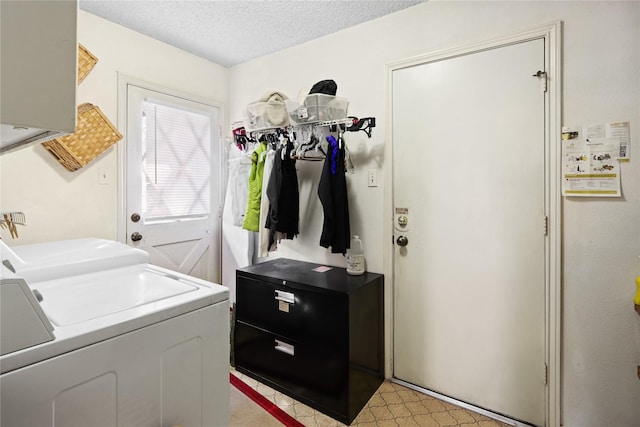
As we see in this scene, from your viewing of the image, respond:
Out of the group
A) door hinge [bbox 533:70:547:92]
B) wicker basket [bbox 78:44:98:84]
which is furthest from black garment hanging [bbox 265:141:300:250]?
door hinge [bbox 533:70:547:92]

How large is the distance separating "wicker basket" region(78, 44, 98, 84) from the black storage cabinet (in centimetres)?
164

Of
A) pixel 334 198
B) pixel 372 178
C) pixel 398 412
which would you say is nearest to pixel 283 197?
pixel 334 198

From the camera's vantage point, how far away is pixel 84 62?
2.18m

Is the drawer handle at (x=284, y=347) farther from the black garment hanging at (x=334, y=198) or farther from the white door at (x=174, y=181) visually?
the white door at (x=174, y=181)

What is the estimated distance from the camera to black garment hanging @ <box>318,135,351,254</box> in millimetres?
2121

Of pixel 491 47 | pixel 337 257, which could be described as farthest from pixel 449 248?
pixel 491 47

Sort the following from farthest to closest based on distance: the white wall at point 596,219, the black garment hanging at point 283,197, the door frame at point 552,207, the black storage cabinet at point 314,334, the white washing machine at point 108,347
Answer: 1. the black garment hanging at point 283,197
2. the black storage cabinet at point 314,334
3. the door frame at point 552,207
4. the white wall at point 596,219
5. the white washing machine at point 108,347

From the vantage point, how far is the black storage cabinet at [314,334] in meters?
1.89

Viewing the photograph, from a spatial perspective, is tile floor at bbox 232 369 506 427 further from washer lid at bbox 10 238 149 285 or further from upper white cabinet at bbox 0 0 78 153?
upper white cabinet at bbox 0 0 78 153

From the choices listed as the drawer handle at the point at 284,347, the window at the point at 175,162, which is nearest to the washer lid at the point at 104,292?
the drawer handle at the point at 284,347

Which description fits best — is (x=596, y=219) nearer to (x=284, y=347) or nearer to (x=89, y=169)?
(x=284, y=347)

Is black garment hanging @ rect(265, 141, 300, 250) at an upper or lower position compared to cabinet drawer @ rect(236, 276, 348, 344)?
upper

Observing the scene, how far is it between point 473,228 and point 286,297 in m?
1.18

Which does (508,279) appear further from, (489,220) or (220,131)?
(220,131)
